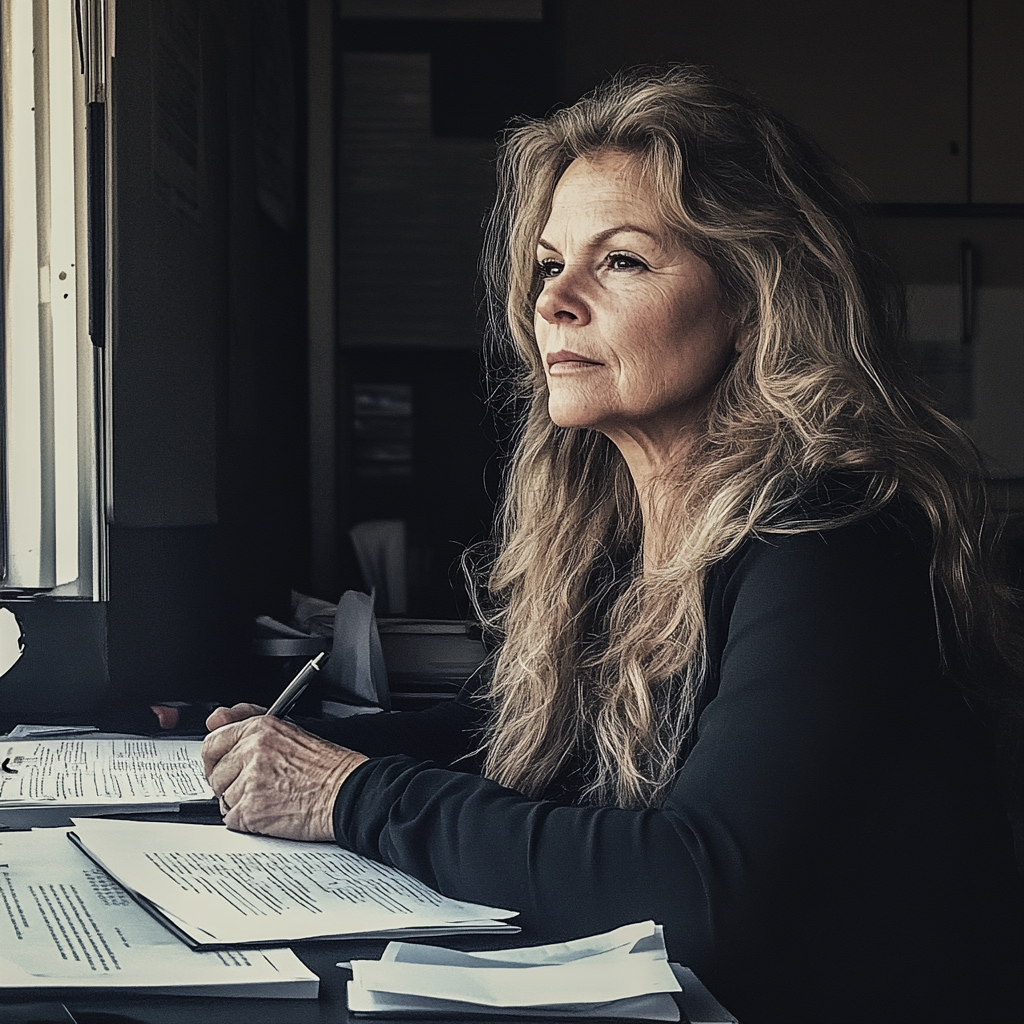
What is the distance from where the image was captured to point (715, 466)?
1028 mm

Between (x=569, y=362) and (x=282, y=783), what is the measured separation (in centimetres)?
44

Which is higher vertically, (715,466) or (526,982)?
(715,466)

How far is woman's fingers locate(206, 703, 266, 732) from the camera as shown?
1.12 meters

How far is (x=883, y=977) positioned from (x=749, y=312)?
1.83ft

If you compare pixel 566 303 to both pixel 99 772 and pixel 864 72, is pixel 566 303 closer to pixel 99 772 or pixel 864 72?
pixel 99 772

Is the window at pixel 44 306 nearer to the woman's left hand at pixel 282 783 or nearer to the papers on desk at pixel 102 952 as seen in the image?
the woman's left hand at pixel 282 783

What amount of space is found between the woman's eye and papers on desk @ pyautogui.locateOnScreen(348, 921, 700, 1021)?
0.62m

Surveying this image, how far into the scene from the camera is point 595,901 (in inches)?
28.4

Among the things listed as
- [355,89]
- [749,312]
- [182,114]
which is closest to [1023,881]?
[749,312]

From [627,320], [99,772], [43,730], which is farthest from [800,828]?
[43,730]

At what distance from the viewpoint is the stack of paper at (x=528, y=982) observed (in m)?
0.57

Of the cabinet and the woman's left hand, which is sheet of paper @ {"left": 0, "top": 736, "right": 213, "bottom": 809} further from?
the cabinet

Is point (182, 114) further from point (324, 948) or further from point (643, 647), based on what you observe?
point (324, 948)

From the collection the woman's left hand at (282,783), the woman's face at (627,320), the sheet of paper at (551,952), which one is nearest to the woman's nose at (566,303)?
the woman's face at (627,320)
